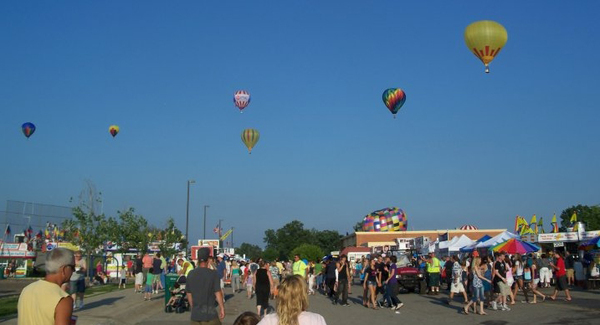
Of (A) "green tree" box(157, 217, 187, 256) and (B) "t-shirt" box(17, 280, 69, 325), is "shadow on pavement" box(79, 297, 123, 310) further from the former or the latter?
(A) "green tree" box(157, 217, 187, 256)

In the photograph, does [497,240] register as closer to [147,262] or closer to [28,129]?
[147,262]

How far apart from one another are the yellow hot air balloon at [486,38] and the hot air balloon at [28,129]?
38.9 metres

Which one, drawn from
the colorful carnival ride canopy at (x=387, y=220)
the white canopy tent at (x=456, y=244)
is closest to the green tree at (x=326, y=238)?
the colorful carnival ride canopy at (x=387, y=220)

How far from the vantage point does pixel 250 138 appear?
49469 mm

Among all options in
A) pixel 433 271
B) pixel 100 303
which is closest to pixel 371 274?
pixel 433 271

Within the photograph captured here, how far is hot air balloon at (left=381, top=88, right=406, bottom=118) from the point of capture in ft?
157

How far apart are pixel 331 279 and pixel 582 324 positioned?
37.6ft

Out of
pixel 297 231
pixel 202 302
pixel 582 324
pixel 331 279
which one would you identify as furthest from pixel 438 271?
pixel 297 231

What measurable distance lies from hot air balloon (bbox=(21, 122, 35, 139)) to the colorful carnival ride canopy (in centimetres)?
6139

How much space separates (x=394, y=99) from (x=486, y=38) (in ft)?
51.0

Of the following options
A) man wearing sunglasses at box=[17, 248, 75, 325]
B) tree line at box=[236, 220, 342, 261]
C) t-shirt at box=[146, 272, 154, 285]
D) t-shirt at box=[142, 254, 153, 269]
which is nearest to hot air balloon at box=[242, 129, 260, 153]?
t-shirt at box=[142, 254, 153, 269]

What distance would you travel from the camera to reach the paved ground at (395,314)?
15.4 metres

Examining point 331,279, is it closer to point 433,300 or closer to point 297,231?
point 433,300

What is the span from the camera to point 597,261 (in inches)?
1029
